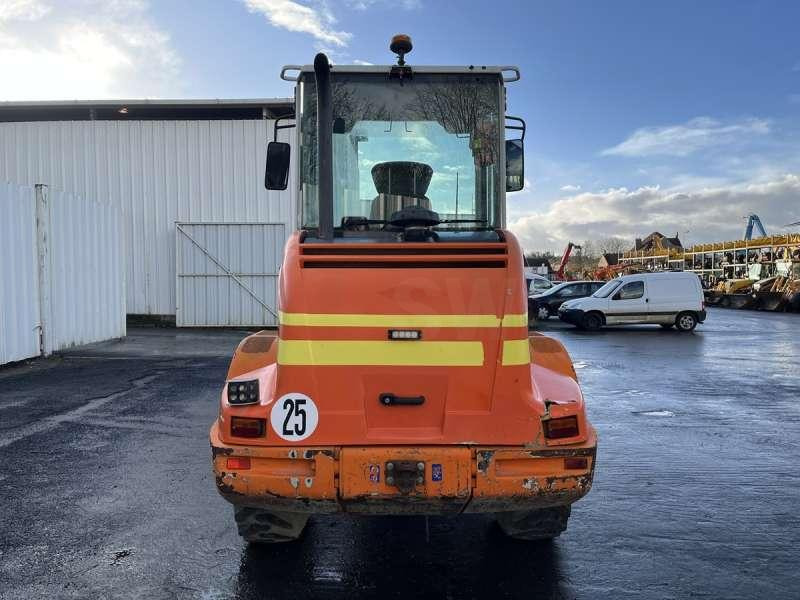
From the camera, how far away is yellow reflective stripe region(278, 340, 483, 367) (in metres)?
3.15

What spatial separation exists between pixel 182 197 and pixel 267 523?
54.2ft

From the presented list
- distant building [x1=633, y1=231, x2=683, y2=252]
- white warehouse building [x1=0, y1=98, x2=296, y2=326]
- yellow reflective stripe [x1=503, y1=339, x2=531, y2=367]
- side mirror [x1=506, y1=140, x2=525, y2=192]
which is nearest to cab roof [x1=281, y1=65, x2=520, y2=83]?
side mirror [x1=506, y1=140, x2=525, y2=192]

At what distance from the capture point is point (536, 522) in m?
3.63

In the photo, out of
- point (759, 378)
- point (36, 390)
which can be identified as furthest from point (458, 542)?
point (759, 378)

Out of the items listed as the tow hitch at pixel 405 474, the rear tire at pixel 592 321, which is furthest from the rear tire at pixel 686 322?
the tow hitch at pixel 405 474

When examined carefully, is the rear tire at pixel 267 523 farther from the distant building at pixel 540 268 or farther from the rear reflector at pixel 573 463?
the distant building at pixel 540 268

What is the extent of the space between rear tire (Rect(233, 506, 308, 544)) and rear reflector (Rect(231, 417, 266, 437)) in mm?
605

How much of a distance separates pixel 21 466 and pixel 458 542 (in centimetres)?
409

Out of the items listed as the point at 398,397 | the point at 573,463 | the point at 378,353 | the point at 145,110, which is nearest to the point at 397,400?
the point at 398,397

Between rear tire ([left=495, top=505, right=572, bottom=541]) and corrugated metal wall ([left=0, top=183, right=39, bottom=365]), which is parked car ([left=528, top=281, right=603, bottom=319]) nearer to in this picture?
corrugated metal wall ([left=0, top=183, right=39, bottom=365])

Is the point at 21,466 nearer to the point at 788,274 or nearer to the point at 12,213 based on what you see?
the point at 12,213

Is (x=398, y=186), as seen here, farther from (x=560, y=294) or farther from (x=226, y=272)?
(x=560, y=294)

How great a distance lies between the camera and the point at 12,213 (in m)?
10.6

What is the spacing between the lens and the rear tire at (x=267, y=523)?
3523 mm
